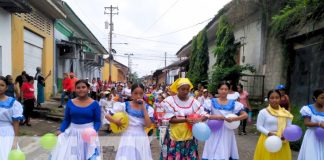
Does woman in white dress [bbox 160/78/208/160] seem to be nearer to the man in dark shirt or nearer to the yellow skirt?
the yellow skirt

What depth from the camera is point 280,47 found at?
525 inches

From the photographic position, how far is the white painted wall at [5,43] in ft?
39.6

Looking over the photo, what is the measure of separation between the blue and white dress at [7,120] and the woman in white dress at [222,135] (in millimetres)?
2795

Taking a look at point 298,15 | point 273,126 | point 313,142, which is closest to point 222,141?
point 273,126

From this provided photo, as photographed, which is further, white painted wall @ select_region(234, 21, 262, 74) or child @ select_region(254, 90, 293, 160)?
white painted wall @ select_region(234, 21, 262, 74)

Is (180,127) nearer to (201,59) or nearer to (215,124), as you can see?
(215,124)

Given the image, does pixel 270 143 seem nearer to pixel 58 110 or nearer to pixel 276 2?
pixel 276 2

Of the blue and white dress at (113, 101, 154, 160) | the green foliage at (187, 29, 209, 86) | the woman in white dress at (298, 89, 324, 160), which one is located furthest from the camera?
the green foliage at (187, 29, 209, 86)

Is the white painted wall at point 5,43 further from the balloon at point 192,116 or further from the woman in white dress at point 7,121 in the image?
the balloon at point 192,116

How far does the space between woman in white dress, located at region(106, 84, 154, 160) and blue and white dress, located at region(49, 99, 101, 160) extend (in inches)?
9.3

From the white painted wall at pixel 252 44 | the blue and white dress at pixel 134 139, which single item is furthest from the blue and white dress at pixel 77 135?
the white painted wall at pixel 252 44

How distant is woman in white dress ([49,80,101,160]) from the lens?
478 cm

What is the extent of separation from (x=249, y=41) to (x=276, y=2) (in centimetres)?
319

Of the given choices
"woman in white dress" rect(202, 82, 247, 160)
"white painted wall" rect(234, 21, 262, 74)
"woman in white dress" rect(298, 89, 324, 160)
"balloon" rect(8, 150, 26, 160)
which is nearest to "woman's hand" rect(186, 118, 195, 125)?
"woman in white dress" rect(202, 82, 247, 160)
